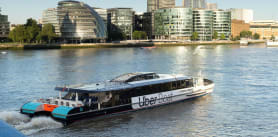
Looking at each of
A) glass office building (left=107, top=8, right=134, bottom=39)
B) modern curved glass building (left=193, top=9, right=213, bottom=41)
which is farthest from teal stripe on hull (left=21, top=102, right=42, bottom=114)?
modern curved glass building (left=193, top=9, right=213, bottom=41)

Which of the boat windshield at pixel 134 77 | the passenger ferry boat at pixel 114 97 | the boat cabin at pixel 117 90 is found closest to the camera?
the passenger ferry boat at pixel 114 97

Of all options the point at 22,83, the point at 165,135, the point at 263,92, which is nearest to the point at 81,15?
the point at 22,83

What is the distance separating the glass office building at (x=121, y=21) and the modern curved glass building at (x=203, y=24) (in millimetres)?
30265

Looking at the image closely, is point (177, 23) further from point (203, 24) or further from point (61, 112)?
point (61, 112)

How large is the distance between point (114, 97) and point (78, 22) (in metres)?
115

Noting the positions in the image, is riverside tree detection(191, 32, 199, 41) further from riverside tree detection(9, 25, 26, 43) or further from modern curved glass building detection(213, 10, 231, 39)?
riverside tree detection(9, 25, 26, 43)

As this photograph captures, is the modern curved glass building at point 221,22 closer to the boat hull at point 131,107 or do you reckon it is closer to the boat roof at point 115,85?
the boat hull at point 131,107

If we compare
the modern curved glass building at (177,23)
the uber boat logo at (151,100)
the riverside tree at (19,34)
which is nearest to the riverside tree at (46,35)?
the riverside tree at (19,34)

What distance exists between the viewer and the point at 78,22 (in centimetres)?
12975

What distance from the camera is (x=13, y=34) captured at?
112 meters

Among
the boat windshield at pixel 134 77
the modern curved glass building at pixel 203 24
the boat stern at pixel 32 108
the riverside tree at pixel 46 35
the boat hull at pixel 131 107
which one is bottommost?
the boat hull at pixel 131 107

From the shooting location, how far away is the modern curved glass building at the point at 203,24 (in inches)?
6853

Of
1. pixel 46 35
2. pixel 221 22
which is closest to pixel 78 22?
pixel 46 35

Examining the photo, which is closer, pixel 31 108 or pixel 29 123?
pixel 29 123
